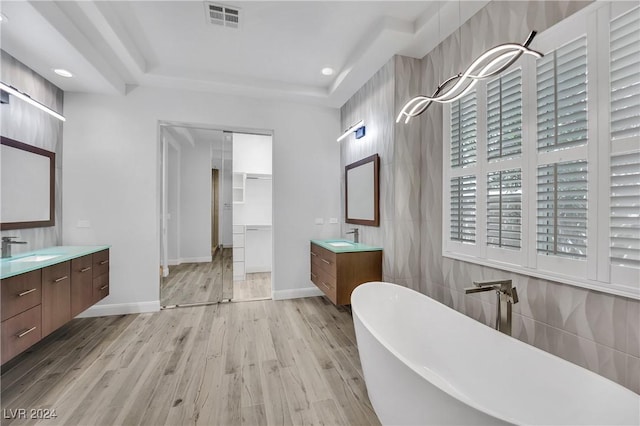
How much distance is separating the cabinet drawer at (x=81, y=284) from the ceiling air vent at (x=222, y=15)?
255cm

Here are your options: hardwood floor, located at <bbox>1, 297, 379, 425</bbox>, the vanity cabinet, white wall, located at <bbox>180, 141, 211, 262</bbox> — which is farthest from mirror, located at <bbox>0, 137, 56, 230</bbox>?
white wall, located at <bbox>180, 141, 211, 262</bbox>

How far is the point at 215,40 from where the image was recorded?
272 centimetres

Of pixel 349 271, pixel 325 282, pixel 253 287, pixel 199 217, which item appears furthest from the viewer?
pixel 253 287

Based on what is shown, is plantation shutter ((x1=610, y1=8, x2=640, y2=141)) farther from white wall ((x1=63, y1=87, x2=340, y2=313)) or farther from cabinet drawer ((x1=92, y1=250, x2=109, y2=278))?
cabinet drawer ((x1=92, y1=250, x2=109, y2=278))

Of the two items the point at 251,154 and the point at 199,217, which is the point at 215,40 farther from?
the point at 199,217

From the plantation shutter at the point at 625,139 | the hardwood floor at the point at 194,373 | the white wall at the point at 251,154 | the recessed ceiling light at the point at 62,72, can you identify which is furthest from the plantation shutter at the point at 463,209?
the recessed ceiling light at the point at 62,72

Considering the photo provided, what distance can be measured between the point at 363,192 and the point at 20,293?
123 inches

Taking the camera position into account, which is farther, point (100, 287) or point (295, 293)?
point (295, 293)

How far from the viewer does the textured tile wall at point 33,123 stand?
7.93 feet

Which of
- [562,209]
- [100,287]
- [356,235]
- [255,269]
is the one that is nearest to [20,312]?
[100,287]

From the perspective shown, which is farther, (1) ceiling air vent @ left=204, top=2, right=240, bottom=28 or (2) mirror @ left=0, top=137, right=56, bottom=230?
(2) mirror @ left=0, top=137, right=56, bottom=230

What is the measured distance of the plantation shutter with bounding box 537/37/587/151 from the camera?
4.81 ft

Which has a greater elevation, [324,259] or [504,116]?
[504,116]

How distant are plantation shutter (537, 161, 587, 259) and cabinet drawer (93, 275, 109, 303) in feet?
12.9
